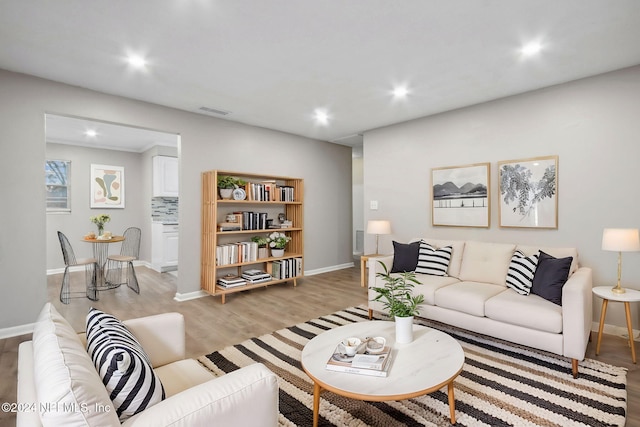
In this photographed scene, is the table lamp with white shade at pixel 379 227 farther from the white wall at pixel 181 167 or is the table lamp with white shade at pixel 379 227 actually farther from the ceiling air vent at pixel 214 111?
the ceiling air vent at pixel 214 111

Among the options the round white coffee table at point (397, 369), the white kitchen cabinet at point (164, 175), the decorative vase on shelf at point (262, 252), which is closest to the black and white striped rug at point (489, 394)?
the round white coffee table at point (397, 369)

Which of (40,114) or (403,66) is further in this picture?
(40,114)

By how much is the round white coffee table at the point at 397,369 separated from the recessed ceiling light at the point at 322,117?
3078 mm

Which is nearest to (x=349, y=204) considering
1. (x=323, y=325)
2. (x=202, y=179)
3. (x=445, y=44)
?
(x=202, y=179)

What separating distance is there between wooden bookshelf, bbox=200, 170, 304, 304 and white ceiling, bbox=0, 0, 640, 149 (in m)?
1.35

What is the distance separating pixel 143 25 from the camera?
2.37 meters

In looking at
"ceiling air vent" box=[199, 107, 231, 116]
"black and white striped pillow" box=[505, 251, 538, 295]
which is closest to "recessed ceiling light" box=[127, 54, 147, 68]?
"ceiling air vent" box=[199, 107, 231, 116]

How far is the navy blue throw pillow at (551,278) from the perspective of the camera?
105 inches

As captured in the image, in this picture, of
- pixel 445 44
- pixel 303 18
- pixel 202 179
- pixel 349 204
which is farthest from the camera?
pixel 349 204

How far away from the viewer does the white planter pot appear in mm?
2100

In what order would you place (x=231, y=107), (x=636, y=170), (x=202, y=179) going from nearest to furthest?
(x=636, y=170)
(x=231, y=107)
(x=202, y=179)

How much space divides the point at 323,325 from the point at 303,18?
276 cm

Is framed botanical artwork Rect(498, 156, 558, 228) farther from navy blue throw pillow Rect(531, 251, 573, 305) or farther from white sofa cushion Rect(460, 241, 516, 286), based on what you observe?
navy blue throw pillow Rect(531, 251, 573, 305)

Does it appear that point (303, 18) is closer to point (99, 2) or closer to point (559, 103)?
point (99, 2)
